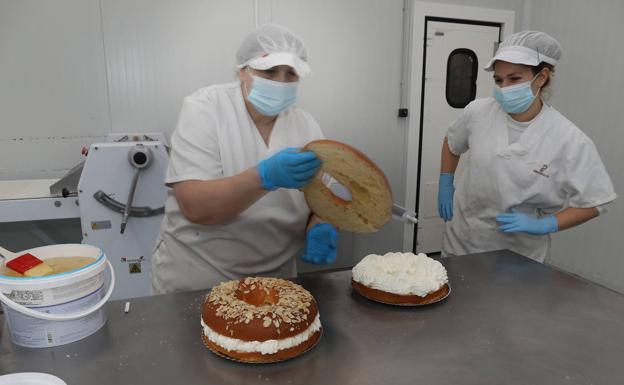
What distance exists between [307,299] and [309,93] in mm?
2682

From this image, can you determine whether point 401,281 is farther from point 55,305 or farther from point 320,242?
point 55,305

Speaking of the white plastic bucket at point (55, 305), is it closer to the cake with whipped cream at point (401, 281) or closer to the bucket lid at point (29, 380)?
the bucket lid at point (29, 380)

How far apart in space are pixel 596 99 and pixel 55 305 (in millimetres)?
4005

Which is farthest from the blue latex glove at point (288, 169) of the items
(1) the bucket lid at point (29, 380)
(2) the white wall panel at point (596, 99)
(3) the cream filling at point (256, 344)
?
(2) the white wall panel at point (596, 99)

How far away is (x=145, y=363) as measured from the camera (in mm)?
997

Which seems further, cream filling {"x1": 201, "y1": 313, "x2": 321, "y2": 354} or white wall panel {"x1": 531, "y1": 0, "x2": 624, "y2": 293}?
white wall panel {"x1": 531, "y1": 0, "x2": 624, "y2": 293}

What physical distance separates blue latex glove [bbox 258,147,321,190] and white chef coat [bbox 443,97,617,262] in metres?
1.08

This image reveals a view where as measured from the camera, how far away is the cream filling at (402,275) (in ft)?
4.23

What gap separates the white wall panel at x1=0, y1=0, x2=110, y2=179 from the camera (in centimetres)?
288

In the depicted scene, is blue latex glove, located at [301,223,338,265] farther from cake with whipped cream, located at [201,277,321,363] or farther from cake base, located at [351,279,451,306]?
cake with whipped cream, located at [201,277,321,363]

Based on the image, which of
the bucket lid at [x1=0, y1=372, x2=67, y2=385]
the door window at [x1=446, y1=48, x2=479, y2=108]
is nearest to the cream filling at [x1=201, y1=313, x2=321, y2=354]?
the bucket lid at [x1=0, y1=372, x2=67, y2=385]

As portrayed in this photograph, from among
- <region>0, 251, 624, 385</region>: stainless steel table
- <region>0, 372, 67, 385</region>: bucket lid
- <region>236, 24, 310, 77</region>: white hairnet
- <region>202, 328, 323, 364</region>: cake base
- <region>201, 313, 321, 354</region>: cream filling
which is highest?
<region>236, 24, 310, 77</region>: white hairnet

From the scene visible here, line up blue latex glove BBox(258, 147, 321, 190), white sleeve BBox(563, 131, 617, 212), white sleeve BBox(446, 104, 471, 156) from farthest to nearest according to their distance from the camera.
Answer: white sleeve BBox(446, 104, 471, 156)
white sleeve BBox(563, 131, 617, 212)
blue latex glove BBox(258, 147, 321, 190)

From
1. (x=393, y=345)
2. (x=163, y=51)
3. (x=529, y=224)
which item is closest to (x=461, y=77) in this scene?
(x=529, y=224)
